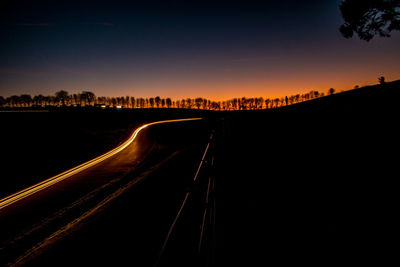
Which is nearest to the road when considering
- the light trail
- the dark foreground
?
the light trail

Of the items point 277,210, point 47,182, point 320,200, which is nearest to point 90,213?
point 47,182

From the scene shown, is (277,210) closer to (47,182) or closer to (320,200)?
(320,200)

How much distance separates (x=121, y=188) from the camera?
23.1 feet

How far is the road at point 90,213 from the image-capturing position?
3975mm

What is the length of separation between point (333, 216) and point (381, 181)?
5.99ft

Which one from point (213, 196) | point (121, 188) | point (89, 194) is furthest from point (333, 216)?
point (89, 194)

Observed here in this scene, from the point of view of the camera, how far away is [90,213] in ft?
17.7

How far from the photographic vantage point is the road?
3.97 meters

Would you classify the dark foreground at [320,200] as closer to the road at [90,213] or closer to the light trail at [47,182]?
the road at [90,213]

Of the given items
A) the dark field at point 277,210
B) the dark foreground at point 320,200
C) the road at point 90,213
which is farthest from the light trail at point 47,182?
the dark foreground at point 320,200

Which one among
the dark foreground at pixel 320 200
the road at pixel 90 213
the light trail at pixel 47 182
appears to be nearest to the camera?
the dark foreground at pixel 320 200

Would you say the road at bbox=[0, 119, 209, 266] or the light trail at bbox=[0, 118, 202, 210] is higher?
the light trail at bbox=[0, 118, 202, 210]

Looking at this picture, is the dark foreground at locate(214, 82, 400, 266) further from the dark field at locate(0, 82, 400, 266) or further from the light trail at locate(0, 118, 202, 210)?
the light trail at locate(0, 118, 202, 210)

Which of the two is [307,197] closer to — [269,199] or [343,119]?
[269,199]
